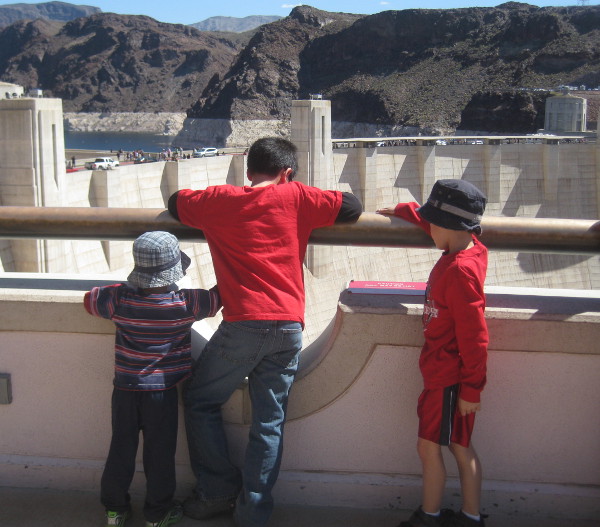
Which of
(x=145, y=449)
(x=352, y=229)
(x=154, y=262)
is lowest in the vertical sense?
(x=145, y=449)

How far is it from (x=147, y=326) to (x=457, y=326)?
111 cm

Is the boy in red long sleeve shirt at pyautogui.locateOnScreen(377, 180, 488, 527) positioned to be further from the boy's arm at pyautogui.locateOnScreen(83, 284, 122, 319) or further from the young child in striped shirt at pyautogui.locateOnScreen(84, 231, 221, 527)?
the boy's arm at pyautogui.locateOnScreen(83, 284, 122, 319)

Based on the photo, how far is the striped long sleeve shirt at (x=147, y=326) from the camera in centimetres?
271

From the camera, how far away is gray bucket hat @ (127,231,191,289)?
105 inches

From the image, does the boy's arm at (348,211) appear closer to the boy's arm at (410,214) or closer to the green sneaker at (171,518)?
the boy's arm at (410,214)

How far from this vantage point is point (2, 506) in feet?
9.56

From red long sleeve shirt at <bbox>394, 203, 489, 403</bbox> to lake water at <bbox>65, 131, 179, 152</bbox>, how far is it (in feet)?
474

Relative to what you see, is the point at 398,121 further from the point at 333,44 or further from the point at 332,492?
the point at 332,492

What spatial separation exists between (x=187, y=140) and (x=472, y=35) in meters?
52.0

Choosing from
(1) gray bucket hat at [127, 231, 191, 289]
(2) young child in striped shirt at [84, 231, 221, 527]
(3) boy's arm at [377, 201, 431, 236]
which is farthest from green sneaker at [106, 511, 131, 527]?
(3) boy's arm at [377, 201, 431, 236]

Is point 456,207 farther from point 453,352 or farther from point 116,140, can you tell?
point 116,140

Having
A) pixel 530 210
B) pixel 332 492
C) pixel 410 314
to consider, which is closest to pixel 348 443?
pixel 332 492

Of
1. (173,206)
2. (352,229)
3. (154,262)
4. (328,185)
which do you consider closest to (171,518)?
(154,262)

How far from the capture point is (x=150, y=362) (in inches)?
107
